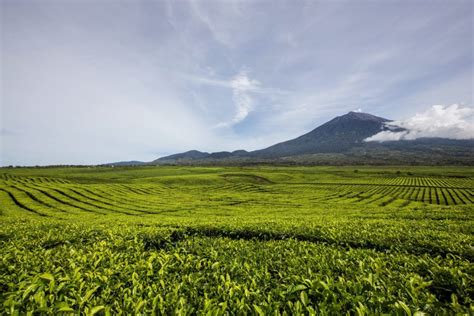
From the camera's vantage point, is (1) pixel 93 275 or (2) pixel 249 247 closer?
(1) pixel 93 275

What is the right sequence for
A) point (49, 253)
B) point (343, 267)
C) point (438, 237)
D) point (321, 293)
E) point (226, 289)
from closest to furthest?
1. point (321, 293)
2. point (226, 289)
3. point (343, 267)
4. point (49, 253)
5. point (438, 237)

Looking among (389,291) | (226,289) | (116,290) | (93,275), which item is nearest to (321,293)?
(389,291)

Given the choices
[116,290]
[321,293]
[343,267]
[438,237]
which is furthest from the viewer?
[438,237]

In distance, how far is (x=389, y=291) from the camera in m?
4.18

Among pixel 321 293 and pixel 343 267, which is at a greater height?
pixel 321 293

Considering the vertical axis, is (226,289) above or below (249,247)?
above

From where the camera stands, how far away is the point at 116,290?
464 cm

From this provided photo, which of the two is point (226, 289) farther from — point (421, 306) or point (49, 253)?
point (49, 253)

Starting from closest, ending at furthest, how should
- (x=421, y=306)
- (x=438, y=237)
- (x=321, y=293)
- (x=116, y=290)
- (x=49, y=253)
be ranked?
(x=421, y=306) < (x=321, y=293) < (x=116, y=290) < (x=49, y=253) < (x=438, y=237)

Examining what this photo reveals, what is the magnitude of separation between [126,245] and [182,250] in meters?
2.07

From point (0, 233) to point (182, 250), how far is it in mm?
9289

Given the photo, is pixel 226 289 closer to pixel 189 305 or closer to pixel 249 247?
pixel 189 305

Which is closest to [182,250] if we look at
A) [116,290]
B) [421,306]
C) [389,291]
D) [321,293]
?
[116,290]

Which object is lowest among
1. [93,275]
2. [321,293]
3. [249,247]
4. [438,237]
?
[438,237]
